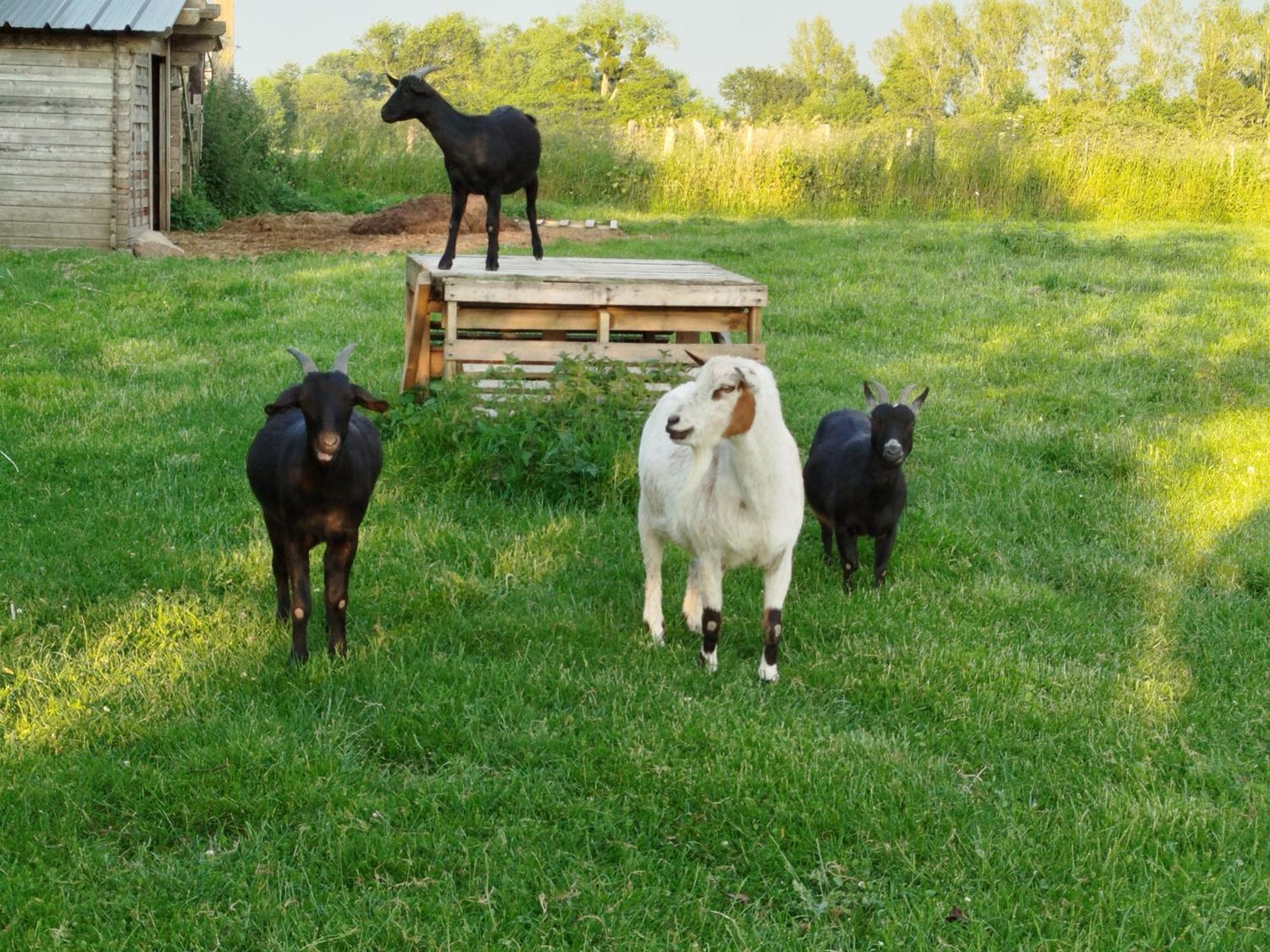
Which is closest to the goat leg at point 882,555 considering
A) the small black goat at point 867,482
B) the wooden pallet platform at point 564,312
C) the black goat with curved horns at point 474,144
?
the small black goat at point 867,482

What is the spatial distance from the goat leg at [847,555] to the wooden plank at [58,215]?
14.1 m

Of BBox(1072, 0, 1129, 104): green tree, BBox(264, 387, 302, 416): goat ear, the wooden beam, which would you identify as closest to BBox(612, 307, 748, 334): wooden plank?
BBox(264, 387, 302, 416): goat ear

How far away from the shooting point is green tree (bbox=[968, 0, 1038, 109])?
9069 cm

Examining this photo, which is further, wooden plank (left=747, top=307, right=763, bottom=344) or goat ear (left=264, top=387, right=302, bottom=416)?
wooden plank (left=747, top=307, right=763, bottom=344)

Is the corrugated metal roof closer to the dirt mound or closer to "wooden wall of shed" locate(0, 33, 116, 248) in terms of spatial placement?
"wooden wall of shed" locate(0, 33, 116, 248)

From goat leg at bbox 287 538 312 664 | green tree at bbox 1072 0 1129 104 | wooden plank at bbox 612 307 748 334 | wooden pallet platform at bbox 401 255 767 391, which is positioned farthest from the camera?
green tree at bbox 1072 0 1129 104

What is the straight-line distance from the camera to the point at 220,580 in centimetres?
605

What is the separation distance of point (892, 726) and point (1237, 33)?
7543cm

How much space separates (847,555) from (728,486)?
1.44 metres

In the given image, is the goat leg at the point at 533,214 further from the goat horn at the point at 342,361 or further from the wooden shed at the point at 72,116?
the wooden shed at the point at 72,116

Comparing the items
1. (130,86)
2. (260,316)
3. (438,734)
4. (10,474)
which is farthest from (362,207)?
(438,734)

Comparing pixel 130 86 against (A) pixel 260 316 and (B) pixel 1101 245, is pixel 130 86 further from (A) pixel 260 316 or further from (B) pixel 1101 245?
(B) pixel 1101 245

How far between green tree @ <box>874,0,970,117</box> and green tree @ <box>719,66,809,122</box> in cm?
1118

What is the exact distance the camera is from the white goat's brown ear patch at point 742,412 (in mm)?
4750
